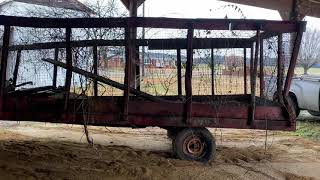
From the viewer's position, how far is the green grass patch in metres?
11.2

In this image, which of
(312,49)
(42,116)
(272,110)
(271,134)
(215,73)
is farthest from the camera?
(312,49)

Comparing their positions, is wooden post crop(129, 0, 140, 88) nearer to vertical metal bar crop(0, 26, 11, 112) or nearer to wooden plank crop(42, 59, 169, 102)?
wooden plank crop(42, 59, 169, 102)

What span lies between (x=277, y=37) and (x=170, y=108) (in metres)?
2.14

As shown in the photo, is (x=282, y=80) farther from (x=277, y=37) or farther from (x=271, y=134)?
(x=271, y=134)

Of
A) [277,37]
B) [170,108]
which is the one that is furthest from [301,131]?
[170,108]

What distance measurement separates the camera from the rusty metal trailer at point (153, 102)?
6.91 metres

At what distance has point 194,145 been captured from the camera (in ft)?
24.6

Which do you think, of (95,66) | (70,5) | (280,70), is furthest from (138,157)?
(70,5)

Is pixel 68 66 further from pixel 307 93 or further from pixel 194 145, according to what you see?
pixel 307 93

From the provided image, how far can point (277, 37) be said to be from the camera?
7820mm

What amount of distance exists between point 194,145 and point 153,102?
38.2 inches

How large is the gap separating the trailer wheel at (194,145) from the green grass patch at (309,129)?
424cm

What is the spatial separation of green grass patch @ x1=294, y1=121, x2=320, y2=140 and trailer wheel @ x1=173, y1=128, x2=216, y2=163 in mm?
4244

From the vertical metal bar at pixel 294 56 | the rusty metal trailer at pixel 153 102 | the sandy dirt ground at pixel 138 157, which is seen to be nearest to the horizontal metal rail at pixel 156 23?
the rusty metal trailer at pixel 153 102
